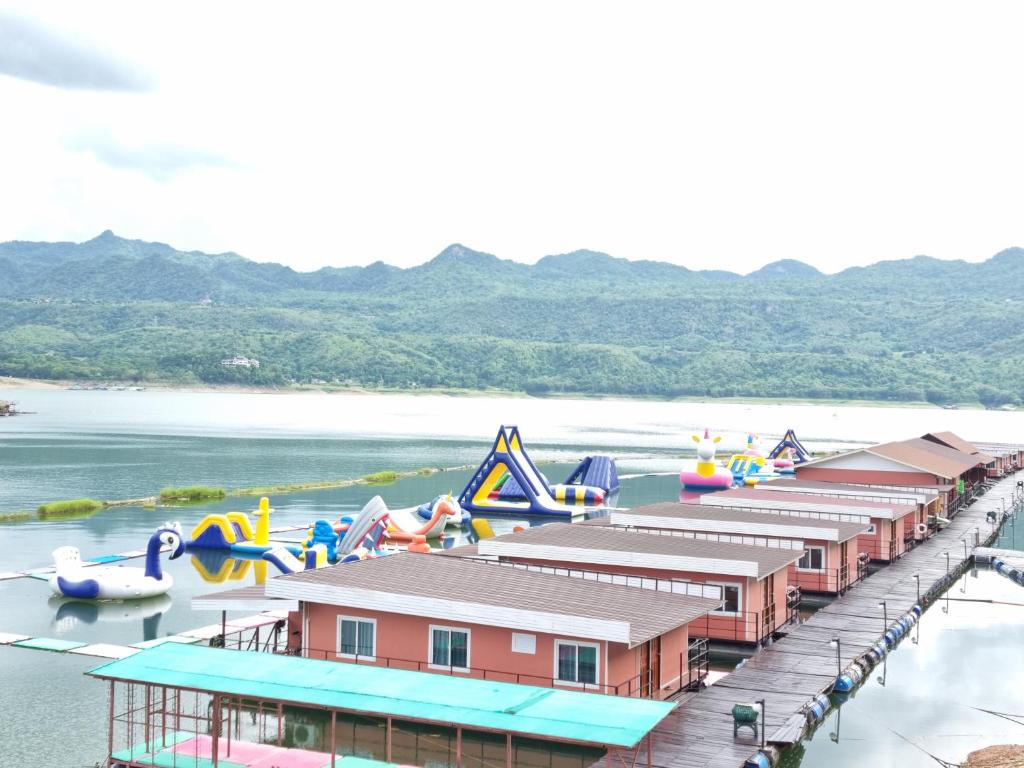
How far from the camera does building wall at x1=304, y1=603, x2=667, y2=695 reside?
2306 cm

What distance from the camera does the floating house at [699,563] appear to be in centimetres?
3014

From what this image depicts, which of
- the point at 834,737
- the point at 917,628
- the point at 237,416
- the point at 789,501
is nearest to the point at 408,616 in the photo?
the point at 834,737

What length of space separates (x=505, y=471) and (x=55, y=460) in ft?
164

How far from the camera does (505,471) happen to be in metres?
67.9

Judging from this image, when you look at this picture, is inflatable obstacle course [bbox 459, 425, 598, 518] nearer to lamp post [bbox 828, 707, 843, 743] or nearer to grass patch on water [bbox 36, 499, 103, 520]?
grass patch on water [bbox 36, 499, 103, 520]

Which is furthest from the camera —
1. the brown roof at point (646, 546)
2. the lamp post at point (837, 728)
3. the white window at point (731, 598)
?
the brown roof at point (646, 546)

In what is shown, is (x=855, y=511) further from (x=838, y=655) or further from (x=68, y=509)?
(x=68, y=509)

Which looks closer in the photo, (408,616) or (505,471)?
(408,616)

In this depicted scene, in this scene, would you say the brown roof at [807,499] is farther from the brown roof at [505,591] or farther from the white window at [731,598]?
the brown roof at [505,591]

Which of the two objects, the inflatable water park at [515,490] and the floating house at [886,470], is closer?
the floating house at [886,470]

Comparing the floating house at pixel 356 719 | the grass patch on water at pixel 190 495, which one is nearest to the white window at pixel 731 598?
the floating house at pixel 356 719

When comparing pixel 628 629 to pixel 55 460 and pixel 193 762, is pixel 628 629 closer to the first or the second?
pixel 193 762

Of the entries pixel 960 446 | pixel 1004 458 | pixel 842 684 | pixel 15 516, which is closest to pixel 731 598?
pixel 842 684

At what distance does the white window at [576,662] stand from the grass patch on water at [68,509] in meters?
46.0
